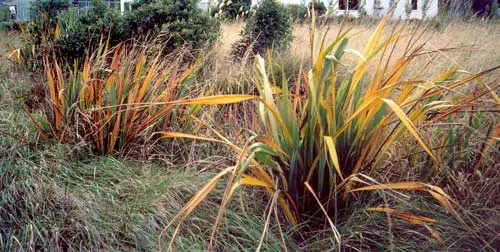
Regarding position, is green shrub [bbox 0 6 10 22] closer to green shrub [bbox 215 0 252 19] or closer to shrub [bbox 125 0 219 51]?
green shrub [bbox 215 0 252 19]

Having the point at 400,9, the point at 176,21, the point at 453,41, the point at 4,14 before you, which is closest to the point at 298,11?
the point at 400,9

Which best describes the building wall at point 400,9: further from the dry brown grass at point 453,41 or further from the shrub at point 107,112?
the shrub at point 107,112

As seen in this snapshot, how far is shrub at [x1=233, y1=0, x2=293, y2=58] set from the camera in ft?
21.6

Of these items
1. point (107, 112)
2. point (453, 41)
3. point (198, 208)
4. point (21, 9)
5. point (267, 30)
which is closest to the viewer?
point (198, 208)

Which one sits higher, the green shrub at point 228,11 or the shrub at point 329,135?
the green shrub at point 228,11

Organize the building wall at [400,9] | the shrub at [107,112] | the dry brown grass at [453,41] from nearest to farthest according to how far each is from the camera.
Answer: the shrub at [107,112] → the building wall at [400,9] → the dry brown grass at [453,41]

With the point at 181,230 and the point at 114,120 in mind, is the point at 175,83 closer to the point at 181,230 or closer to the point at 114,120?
the point at 114,120

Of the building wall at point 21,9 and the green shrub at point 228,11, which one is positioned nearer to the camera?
the green shrub at point 228,11

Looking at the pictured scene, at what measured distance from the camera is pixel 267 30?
6.63m

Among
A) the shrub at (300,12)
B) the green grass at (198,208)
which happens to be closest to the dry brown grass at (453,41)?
the shrub at (300,12)

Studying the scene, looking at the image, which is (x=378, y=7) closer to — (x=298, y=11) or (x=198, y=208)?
(x=298, y=11)

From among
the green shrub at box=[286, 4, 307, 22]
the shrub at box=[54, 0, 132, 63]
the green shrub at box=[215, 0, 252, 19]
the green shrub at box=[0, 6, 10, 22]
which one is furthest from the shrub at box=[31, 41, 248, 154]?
the green shrub at box=[0, 6, 10, 22]

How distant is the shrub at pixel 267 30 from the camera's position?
6.58 metres

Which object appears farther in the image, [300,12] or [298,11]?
[300,12]
